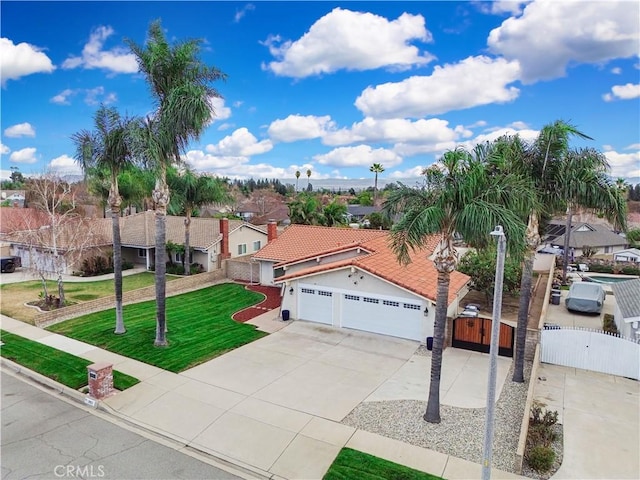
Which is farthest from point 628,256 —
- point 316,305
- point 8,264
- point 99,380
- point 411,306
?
point 8,264

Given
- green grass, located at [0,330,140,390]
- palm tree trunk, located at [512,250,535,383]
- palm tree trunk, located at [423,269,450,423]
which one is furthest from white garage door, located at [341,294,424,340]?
green grass, located at [0,330,140,390]

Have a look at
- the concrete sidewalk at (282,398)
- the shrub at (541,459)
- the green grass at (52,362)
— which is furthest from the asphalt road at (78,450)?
the shrub at (541,459)

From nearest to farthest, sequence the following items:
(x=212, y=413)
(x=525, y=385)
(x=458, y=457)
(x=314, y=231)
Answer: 1. (x=458, y=457)
2. (x=212, y=413)
3. (x=525, y=385)
4. (x=314, y=231)

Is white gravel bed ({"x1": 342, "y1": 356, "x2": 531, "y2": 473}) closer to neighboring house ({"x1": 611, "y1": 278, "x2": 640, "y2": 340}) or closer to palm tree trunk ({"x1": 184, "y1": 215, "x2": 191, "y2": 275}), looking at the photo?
neighboring house ({"x1": 611, "y1": 278, "x2": 640, "y2": 340})

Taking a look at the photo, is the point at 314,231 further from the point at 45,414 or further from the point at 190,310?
the point at 45,414

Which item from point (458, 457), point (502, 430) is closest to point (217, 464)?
point (458, 457)

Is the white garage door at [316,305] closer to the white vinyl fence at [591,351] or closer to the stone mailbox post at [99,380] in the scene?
the white vinyl fence at [591,351]
